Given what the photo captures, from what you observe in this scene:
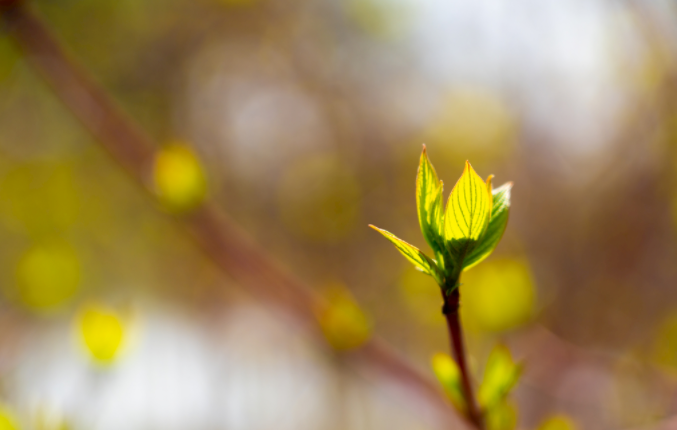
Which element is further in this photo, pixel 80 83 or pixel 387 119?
pixel 387 119

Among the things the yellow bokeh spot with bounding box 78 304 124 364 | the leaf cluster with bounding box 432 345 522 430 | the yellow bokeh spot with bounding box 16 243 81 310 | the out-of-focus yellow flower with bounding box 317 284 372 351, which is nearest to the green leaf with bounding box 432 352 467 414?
the leaf cluster with bounding box 432 345 522 430

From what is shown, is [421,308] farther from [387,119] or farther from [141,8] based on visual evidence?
[141,8]

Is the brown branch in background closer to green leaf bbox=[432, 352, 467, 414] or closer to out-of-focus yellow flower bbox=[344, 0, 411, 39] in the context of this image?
green leaf bbox=[432, 352, 467, 414]

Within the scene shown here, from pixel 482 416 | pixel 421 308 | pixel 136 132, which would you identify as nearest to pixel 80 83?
pixel 136 132

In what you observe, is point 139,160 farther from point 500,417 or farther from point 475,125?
point 475,125

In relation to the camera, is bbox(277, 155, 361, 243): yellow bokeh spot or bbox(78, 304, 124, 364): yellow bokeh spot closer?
bbox(78, 304, 124, 364): yellow bokeh spot

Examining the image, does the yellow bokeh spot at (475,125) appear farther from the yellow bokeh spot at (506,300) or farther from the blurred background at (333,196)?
the yellow bokeh spot at (506,300)

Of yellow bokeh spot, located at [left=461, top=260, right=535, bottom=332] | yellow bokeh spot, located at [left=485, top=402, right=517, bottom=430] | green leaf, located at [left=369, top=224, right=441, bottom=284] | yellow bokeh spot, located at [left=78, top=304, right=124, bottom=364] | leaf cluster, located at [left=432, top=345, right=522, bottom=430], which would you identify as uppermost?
yellow bokeh spot, located at [left=461, top=260, right=535, bottom=332]
